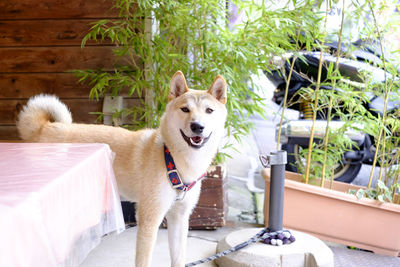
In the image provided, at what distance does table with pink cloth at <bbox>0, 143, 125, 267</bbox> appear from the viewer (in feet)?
1.95

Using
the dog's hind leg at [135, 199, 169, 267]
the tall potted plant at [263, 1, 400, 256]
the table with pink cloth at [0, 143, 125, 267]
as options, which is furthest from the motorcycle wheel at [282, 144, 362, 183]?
the table with pink cloth at [0, 143, 125, 267]

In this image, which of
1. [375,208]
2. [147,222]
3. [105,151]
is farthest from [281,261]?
[105,151]

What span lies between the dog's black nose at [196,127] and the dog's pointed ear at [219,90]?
9.9 inches

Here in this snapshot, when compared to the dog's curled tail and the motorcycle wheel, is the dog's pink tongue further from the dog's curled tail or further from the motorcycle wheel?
the motorcycle wheel

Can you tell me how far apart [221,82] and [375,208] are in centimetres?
141

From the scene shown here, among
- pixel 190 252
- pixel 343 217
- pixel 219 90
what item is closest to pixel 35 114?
pixel 219 90

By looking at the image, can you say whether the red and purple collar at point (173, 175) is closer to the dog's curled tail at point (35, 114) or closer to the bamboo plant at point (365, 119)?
the dog's curled tail at point (35, 114)

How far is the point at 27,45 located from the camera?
2871mm

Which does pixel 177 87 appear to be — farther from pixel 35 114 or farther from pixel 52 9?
pixel 52 9

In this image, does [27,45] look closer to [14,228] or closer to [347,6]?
[347,6]

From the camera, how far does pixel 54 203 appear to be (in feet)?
2.38

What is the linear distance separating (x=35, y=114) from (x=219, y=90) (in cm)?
101

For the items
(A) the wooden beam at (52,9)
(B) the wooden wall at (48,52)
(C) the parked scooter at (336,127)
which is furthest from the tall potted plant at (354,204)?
(A) the wooden beam at (52,9)

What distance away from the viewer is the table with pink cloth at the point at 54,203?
0.59 metres
